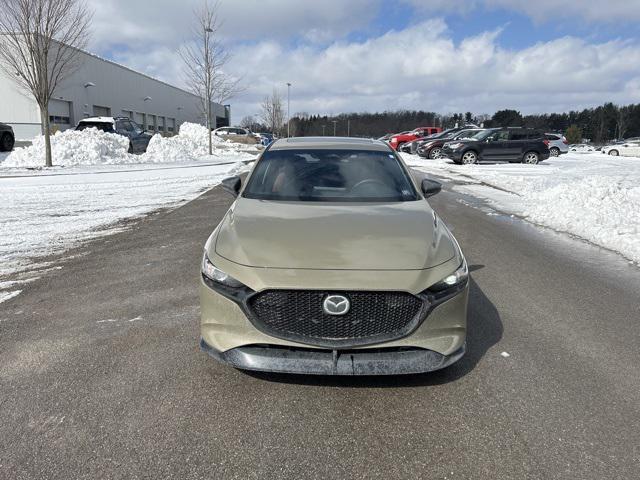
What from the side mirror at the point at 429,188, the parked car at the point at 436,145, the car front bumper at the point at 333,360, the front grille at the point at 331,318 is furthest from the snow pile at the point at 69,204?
the parked car at the point at 436,145

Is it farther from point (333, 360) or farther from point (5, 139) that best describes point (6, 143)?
point (333, 360)

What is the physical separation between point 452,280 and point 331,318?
0.82 m

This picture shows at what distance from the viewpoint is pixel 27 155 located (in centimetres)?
2178

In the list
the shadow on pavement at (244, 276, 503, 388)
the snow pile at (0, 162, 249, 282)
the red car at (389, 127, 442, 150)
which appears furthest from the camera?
the red car at (389, 127, 442, 150)

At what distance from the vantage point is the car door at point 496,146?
75.1ft

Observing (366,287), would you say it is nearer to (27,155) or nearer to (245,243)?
(245,243)

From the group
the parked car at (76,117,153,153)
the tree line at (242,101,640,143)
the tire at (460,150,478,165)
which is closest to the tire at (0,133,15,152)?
the parked car at (76,117,153,153)

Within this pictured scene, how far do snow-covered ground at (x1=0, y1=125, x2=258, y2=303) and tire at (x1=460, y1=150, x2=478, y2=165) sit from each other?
11779 millimetres

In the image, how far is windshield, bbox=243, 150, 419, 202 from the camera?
424 centimetres

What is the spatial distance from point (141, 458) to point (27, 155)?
A: 23522mm

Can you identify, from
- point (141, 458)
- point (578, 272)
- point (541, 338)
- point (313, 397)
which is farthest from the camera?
point (578, 272)

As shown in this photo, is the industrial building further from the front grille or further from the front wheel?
the front grille

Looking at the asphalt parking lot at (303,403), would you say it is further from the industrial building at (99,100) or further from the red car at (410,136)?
the red car at (410,136)

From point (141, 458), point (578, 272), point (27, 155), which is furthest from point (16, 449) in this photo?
point (27, 155)
